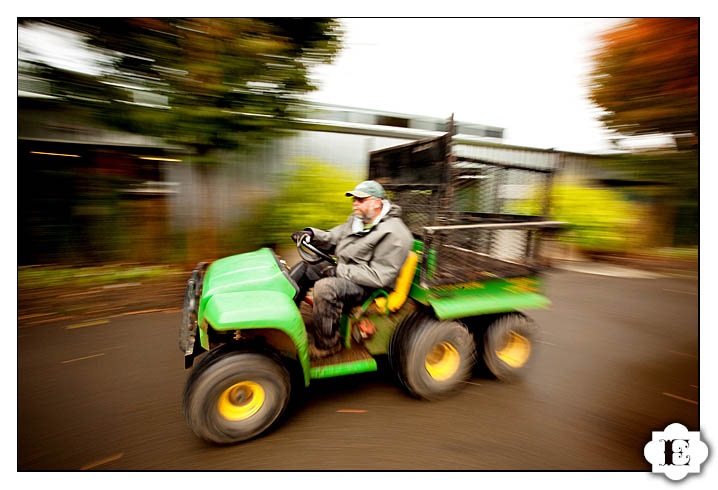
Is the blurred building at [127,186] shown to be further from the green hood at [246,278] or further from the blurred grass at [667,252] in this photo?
the blurred grass at [667,252]

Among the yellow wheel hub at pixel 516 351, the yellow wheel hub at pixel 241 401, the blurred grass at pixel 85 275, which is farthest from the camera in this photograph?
the blurred grass at pixel 85 275

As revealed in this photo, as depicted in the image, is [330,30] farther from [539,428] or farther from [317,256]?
[539,428]

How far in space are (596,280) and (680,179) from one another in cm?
208

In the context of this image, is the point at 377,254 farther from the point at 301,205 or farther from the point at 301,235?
the point at 301,205

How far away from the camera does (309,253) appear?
300cm

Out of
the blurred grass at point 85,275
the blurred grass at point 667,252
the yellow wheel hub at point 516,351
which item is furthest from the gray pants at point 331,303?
the blurred grass at point 667,252

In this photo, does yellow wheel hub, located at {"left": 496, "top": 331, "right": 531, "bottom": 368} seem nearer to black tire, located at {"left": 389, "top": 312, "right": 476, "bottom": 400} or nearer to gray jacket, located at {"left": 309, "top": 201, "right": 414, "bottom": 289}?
black tire, located at {"left": 389, "top": 312, "right": 476, "bottom": 400}

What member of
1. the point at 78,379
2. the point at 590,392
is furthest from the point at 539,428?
the point at 78,379

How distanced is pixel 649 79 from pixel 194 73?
6.59 metres

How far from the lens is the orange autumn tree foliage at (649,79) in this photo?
3.65m

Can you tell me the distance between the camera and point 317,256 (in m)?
2.97

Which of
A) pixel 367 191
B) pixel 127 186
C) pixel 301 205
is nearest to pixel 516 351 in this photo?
pixel 367 191

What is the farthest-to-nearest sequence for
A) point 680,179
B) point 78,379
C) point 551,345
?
1. point 680,179
2. point 551,345
3. point 78,379

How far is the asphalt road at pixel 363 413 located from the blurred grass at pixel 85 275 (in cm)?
55
